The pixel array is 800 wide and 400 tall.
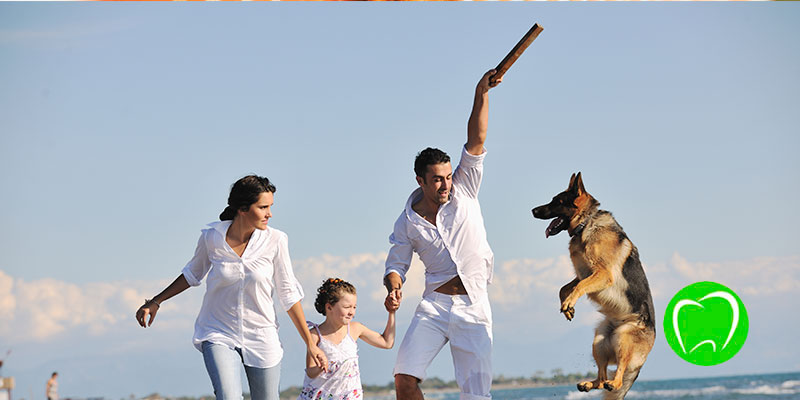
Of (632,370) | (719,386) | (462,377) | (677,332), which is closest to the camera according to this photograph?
(462,377)

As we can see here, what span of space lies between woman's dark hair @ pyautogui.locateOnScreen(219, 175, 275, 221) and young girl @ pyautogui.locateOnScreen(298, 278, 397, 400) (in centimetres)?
125

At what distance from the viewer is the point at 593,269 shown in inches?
270

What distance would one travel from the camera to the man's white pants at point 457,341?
5.71 metres

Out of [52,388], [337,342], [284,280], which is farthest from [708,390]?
[284,280]

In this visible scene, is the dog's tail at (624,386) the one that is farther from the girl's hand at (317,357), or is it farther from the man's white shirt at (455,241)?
the girl's hand at (317,357)

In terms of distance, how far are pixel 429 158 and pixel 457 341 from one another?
1.26 m

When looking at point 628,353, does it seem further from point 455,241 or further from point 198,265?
Answer: point 198,265

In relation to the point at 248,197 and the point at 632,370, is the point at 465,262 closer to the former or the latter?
the point at 248,197

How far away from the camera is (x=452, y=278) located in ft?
19.0

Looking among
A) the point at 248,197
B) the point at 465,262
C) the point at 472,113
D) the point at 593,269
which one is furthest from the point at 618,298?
the point at 248,197

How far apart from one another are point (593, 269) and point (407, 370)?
6.55 ft

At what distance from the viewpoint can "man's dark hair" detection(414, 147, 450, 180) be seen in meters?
5.75

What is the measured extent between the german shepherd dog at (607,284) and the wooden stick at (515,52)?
66.1 inches

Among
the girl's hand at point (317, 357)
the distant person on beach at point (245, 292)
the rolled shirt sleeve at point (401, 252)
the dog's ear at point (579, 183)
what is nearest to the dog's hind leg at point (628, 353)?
the dog's ear at point (579, 183)
